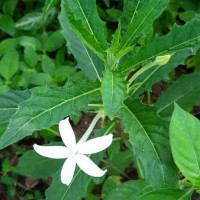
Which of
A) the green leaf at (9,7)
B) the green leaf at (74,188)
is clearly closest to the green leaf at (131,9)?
the green leaf at (74,188)

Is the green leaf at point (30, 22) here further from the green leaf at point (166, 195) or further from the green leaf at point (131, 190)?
the green leaf at point (166, 195)

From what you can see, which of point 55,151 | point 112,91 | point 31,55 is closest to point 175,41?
point 112,91

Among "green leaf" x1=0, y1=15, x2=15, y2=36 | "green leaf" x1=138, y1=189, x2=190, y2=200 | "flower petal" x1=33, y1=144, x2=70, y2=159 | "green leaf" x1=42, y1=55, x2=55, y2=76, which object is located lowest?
"green leaf" x1=138, y1=189, x2=190, y2=200

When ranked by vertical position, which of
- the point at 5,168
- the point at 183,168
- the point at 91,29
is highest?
the point at 91,29

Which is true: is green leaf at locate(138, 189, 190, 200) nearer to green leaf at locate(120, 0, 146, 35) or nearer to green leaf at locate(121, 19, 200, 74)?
green leaf at locate(121, 19, 200, 74)

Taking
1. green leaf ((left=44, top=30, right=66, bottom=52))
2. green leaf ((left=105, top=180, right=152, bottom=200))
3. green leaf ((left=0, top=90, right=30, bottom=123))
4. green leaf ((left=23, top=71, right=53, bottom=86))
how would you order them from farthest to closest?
1. green leaf ((left=44, top=30, right=66, bottom=52))
2. green leaf ((left=23, top=71, right=53, bottom=86))
3. green leaf ((left=105, top=180, right=152, bottom=200))
4. green leaf ((left=0, top=90, right=30, bottom=123))

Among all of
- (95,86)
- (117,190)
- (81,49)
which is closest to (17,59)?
(81,49)

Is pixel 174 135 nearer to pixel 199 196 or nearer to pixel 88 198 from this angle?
pixel 199 196

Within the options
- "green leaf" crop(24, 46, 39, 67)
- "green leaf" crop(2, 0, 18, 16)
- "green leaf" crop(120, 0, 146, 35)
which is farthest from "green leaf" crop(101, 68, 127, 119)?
"green leaf" crop(2, 0, 18, 16)
